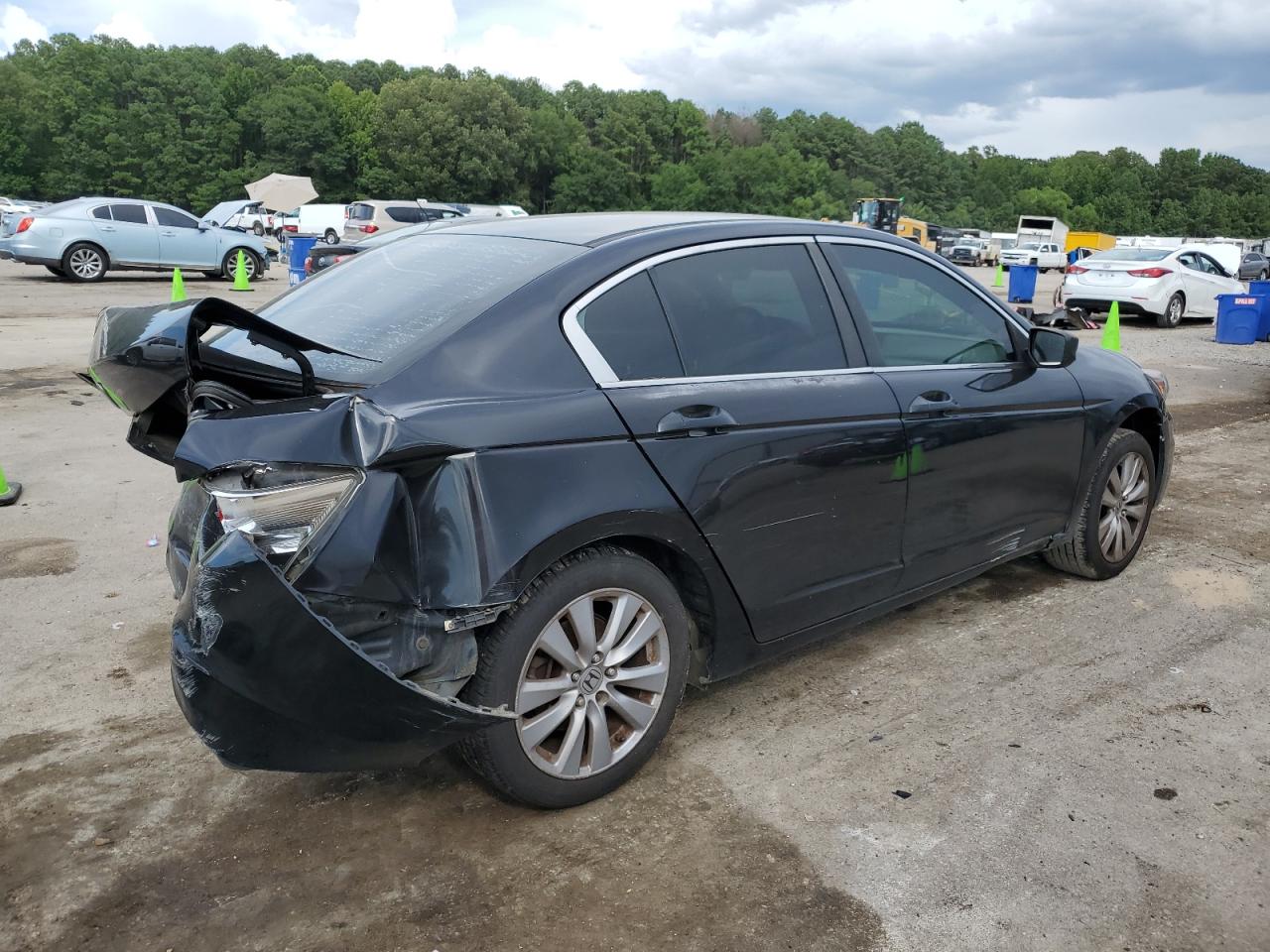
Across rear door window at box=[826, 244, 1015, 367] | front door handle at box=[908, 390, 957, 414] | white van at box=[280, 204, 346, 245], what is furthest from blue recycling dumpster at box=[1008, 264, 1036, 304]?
white van at box=[280, 204, 346, 245]

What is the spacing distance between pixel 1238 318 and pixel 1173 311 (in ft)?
8.66

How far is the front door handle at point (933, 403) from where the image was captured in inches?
150

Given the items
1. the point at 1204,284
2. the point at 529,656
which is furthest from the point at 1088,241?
the point at 529,656

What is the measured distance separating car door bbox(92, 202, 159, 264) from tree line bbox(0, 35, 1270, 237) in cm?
6454

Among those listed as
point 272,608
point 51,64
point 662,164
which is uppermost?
point 51,64

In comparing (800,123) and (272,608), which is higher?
(800,123)

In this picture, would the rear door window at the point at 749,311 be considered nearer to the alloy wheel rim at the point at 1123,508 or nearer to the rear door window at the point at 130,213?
the alloy wheel rim at the point at 1123,508

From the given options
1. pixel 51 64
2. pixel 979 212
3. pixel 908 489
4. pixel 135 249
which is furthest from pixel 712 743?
pixel 979 212

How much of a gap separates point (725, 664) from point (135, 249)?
20.2 metres

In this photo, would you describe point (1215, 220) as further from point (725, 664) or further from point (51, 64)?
point (725, 664)

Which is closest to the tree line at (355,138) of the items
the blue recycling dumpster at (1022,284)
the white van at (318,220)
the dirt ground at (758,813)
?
the white van at (318,220)

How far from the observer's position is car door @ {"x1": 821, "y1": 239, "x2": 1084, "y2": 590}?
3.86 meters

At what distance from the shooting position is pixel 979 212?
12231 cm

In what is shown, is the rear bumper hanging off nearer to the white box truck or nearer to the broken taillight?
the broken taillight
